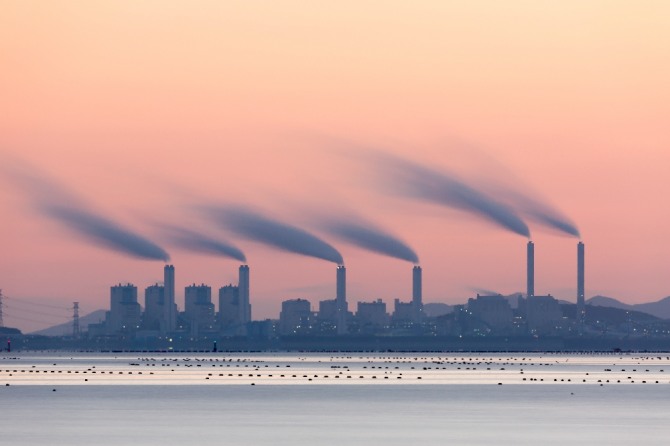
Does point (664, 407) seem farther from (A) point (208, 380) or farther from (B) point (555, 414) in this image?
(A) point (208, 380)

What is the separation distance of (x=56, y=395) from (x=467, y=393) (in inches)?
1079

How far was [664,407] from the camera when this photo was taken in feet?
276

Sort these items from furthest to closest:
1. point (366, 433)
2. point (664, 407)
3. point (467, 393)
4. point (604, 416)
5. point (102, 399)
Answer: point (467, 393) < point (102, 399) < point (664, 407) < point (604, 416) < point (366, 433)

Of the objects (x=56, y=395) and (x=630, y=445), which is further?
(x=56, y=395)

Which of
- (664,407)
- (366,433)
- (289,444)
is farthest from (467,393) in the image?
(289,444)

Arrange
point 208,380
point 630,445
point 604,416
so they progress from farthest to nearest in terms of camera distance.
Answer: point 208,380
point 604,416
point 630,445

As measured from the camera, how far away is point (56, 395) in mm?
98688

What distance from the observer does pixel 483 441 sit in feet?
197

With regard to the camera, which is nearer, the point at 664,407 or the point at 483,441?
the point at 483,441

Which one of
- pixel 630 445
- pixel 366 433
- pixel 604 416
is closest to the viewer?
pixel 630 445

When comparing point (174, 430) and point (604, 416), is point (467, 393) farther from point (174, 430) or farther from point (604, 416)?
point (174, 430)

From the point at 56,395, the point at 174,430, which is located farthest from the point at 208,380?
the point at 174,430

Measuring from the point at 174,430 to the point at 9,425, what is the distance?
8.31 m

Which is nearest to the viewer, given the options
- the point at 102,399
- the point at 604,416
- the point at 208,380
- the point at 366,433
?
the point at 366,433
